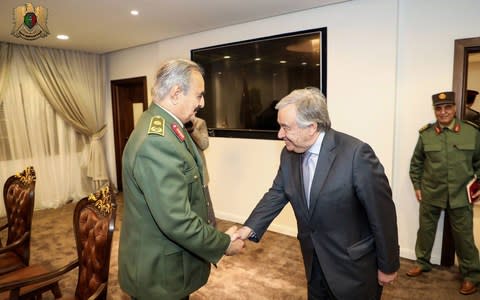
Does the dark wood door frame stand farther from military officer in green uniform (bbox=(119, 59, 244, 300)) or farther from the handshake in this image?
military officer in green uniform (bbox=(119, 59, 244, 300))

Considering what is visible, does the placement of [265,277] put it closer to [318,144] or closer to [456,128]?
[318,144]

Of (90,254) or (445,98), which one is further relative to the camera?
(445,98)

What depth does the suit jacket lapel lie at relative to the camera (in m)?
1.39

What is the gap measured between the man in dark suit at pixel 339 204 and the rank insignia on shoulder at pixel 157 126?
51cm

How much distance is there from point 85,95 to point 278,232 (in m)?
3.79

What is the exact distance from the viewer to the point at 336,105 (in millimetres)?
3293

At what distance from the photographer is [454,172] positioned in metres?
2.62

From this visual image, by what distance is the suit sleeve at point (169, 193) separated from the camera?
122cm

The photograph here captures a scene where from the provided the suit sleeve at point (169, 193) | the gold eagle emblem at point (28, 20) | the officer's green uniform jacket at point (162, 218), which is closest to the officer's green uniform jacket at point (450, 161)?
the officer's green uniform jacket at point (162, 218)

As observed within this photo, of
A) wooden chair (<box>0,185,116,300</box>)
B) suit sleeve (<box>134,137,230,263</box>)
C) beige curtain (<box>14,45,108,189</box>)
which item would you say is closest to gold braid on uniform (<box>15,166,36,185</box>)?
wooden chair (<box>0,185,116,300</box>)

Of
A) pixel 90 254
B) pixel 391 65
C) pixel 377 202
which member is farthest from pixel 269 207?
pixel 391 65

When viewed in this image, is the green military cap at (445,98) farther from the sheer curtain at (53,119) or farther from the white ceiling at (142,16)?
the sheer curtain at (53,119)

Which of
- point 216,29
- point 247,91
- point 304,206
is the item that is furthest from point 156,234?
point 216,29

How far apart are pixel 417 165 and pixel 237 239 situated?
6.64 ft
